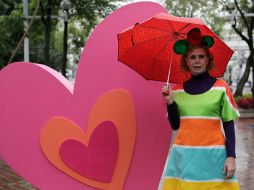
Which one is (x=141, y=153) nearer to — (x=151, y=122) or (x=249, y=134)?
(x=151, y=122)

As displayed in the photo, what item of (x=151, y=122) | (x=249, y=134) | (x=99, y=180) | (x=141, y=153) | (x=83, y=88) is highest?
(x=83, y=88)

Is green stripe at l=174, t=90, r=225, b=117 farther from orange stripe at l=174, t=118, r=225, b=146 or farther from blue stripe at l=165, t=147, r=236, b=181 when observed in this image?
blue stripe at l=165, t=147, r=236, b=181

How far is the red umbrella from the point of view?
3.46 metres

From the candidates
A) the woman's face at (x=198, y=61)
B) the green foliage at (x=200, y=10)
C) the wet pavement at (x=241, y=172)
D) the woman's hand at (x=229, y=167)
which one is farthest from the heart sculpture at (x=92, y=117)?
the green foliage at (x=200, y=10)

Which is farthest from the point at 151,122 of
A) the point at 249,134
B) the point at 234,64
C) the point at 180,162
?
the point at 234,64

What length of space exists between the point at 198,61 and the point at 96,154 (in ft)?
4.67

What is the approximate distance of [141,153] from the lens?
412cm

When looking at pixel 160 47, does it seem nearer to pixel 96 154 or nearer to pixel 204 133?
pixel 204 133

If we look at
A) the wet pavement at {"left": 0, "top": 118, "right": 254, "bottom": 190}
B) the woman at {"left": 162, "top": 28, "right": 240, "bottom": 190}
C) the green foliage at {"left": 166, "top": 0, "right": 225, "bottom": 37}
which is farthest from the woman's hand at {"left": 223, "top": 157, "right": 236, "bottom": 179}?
the green foliage at {"left": 166, "top": 0, "right": 225, "bottom": 37}

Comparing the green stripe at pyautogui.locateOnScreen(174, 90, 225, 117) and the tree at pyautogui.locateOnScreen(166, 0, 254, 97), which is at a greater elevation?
the green stripe at pyautogui.locateOnScreen(174, 90, 225, 117)

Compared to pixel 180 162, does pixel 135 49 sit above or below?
above

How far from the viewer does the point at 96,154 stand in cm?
409

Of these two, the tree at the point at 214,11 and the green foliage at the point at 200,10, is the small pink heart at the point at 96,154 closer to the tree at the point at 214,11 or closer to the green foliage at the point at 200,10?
the tree at the point at 214,11

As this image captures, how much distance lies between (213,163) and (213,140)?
0.16m
